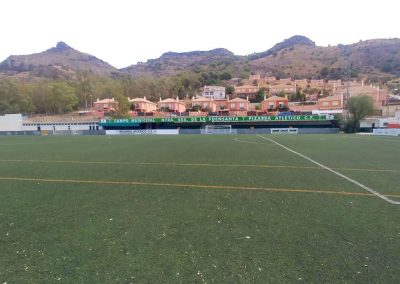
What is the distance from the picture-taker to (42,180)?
A: 1009 cm

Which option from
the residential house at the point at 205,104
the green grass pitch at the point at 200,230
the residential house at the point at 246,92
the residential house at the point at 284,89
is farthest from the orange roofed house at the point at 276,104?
the green grass pitch at the point at 200,230

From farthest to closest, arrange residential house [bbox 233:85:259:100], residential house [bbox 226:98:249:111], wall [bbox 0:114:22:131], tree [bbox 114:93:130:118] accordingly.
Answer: residential house [bbox 233:85:259:100] → residential house [bbox 226:98:249:111] → tree [bbox 114:93:130:118] → wall [bbox 0:114:22:131]

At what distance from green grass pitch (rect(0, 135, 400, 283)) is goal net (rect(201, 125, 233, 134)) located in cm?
4371

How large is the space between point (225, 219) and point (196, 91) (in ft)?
421

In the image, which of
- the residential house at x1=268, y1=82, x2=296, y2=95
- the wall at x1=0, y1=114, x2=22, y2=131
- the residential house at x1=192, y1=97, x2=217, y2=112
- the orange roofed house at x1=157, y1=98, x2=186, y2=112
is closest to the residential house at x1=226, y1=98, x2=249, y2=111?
the residential house at x1=192, y1=97, x2=217, y2=112

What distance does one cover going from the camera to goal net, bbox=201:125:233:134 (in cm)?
5366

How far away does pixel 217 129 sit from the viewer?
184ft

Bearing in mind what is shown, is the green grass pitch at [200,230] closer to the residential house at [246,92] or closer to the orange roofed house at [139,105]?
the orange roofed house at [139,105]

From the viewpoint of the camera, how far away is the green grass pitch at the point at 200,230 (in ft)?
12.3

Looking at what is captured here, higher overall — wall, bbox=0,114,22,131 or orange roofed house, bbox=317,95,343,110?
orange roofed house, bbox=317,95,343,110

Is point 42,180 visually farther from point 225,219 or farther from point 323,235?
point 323,235

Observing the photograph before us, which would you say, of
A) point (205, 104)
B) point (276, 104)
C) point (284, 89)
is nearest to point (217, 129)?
point (276, 104)

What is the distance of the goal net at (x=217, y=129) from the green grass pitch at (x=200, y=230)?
143 feet

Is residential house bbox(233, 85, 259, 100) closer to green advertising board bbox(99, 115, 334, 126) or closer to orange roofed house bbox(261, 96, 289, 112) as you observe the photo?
orange roofed house bbox(261, 96, 289, 112)
